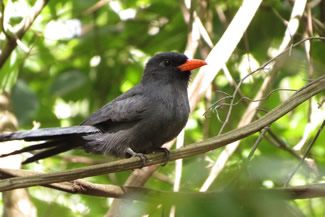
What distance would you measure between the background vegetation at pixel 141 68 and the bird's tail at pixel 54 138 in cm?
27

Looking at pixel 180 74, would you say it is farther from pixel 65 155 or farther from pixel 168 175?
pixel 65 155

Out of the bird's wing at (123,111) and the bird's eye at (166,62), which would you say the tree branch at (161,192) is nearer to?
the bird's wing at (123,111)

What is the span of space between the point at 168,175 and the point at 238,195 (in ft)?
9.38

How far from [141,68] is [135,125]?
1.86 m

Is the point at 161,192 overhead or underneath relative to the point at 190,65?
overhead

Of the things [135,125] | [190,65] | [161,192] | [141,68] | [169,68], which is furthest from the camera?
[141,68]

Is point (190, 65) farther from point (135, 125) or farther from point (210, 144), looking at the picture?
point (210, 144)

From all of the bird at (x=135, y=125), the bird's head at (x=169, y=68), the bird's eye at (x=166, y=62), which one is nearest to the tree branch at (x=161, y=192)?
the bird at (x=135, y=125)

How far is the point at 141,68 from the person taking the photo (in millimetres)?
5133

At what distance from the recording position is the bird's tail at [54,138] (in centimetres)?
291

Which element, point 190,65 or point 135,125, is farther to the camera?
point 190,65

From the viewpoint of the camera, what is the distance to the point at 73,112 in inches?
206

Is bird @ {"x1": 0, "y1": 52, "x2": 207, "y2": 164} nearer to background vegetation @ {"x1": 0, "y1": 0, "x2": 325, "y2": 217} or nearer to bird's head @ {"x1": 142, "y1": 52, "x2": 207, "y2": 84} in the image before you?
bird's head @ {"x1": 142, "y1": 52, "x2": 207, "y2": 84}

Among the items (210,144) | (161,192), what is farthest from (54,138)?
(161,192)
